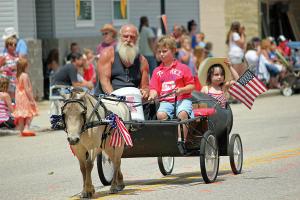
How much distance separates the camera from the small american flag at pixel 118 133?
10461 millimetres

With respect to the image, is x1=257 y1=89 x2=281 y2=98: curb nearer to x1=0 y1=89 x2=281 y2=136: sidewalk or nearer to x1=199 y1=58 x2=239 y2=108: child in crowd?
x1=0 y1=89 x2=281 y2=136: sidewalk

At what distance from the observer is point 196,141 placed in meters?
12.0

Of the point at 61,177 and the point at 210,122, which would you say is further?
the point at 61,177

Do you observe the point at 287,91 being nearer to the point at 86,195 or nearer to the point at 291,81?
the point at 291,81

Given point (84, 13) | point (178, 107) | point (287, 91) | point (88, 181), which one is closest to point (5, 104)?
point (178, 107)

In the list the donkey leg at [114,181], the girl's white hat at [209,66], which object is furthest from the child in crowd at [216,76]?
the donkey leg at [114,181]

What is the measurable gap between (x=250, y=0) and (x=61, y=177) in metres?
24.7

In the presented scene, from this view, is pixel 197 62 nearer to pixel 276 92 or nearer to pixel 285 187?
pixel 276 92

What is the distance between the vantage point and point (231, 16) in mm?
37000

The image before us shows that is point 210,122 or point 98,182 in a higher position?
point 210,122

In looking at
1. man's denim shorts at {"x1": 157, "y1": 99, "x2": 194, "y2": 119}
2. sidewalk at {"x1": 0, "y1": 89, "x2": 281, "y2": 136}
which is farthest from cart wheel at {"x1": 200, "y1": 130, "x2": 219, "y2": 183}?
sidewalk at {"x1": 0, "y1": 89, "x2": 281, "y2": 136}

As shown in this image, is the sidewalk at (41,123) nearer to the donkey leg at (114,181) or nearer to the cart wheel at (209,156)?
the cart wheel at (209,156)

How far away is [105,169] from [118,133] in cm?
124

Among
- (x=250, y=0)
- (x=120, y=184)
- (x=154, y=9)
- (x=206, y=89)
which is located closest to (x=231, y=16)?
(x=250, y=0)
